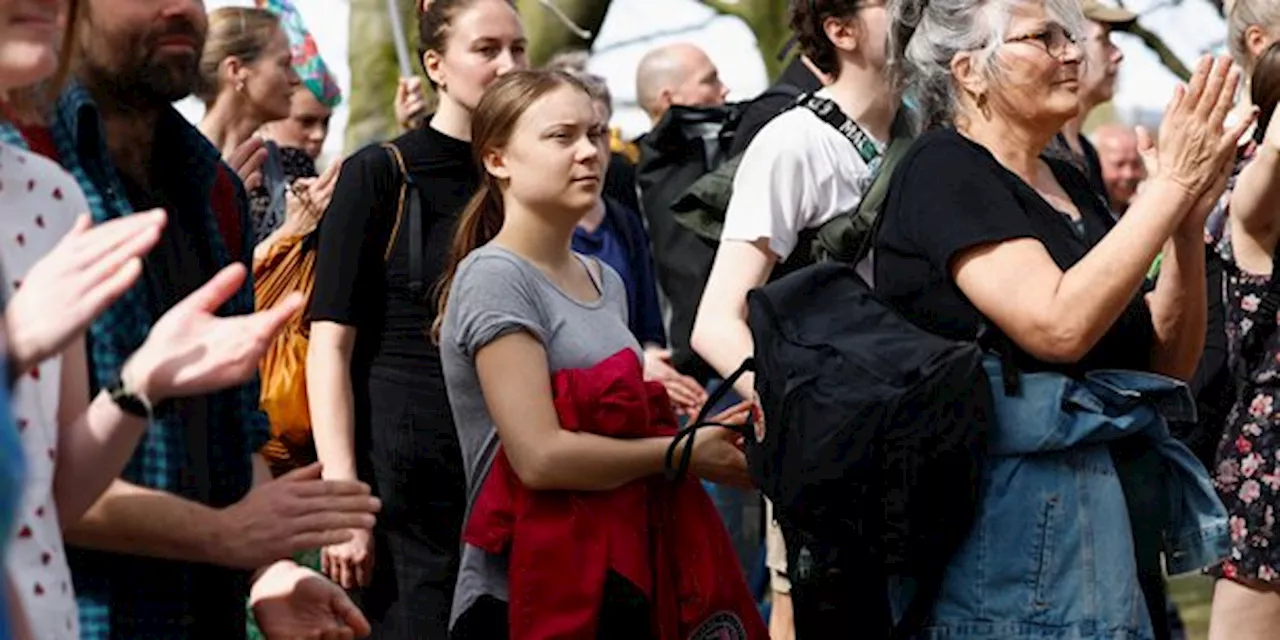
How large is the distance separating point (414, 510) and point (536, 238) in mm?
822

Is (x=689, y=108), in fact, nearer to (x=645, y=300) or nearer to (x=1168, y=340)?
(x=645, y=300)

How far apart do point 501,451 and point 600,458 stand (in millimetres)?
262

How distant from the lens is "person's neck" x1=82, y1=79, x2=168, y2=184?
3.41 metres

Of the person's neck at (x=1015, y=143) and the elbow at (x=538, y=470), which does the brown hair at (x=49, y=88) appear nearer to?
the elbow at (x=538, y=470)

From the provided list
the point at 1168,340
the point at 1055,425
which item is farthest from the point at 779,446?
the point at 1168,340

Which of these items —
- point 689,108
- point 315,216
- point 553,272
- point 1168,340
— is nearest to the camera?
point 1168,340

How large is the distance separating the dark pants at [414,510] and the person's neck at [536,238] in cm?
61

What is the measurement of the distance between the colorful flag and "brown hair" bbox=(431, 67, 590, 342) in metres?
2.28

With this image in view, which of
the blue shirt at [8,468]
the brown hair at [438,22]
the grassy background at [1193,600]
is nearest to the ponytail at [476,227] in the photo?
the brown hair at [438,22]

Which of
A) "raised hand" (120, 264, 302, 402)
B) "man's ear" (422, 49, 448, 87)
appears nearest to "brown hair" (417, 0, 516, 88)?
"man's ear" (422, 49, 448, 87)

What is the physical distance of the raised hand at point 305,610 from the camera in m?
3.40

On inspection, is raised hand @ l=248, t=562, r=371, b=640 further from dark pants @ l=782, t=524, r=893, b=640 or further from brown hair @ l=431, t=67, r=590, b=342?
brown hair @ l=431, t=67, r=590, b=342

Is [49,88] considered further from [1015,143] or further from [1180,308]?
[1180,308]

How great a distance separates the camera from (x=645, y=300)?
612 cm
